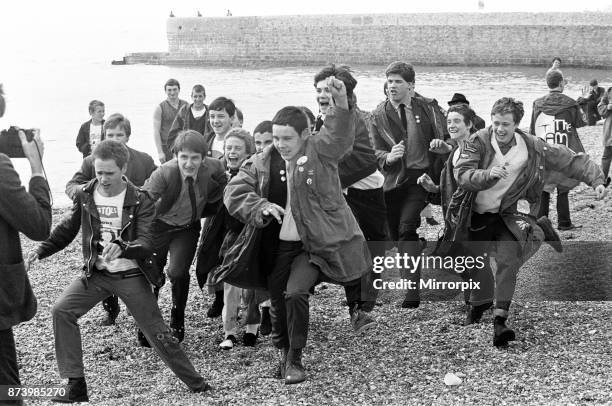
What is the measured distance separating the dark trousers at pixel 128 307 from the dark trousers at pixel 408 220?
2.44 m

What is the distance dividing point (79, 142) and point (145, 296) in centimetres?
564

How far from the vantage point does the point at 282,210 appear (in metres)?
5.28

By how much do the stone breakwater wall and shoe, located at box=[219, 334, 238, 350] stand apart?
48.9 metres

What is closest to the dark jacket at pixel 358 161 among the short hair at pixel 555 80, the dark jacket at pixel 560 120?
the dark jacket at pixel 560 120

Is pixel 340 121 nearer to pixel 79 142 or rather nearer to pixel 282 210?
pixel 282 210

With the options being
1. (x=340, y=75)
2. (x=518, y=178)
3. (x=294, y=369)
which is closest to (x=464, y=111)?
(x=518, y=178)

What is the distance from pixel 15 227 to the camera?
179 inches

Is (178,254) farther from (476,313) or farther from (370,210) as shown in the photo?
(476,313)

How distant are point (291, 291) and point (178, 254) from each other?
1.34m

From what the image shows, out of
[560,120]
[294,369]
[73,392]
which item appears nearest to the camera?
[73,392]

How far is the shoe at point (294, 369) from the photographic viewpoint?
5.58 m

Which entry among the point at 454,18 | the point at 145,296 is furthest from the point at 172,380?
the point at 454,18

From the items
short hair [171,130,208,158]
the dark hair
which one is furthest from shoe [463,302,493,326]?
short hair [171,130,208,158]

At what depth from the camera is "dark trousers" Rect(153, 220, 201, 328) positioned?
645cm
